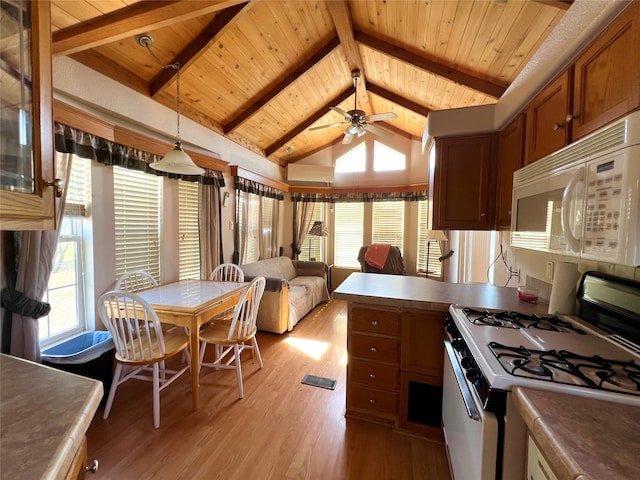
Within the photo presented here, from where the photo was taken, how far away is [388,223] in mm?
5402

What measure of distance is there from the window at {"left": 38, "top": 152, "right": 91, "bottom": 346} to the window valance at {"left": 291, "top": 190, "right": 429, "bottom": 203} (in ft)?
12.4

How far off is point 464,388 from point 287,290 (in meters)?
2.59

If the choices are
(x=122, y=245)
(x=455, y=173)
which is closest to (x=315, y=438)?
(x=455, y=173)

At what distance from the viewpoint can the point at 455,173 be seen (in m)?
2.13

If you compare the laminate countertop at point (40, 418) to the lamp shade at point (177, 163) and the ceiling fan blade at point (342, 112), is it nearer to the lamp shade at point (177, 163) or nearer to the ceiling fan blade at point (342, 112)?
the lamp shade at point (177, 163)

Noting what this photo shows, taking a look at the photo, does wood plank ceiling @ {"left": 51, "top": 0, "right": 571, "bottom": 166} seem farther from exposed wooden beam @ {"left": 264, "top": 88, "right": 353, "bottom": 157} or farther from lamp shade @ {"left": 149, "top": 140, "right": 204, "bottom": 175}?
lamp shade @ {"left": 149, "top": 140, "right": 204, "bottom": 175}

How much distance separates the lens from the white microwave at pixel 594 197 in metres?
0.73

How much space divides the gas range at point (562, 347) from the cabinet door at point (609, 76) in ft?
2.16

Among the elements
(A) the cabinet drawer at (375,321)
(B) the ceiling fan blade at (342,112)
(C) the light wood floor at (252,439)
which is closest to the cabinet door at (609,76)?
(A) the cabinet drawer at (375,321)

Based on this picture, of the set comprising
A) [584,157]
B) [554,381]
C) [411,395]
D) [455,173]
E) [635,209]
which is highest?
[455,173]

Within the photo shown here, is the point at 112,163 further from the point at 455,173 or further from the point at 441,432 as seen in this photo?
the point at 441,432

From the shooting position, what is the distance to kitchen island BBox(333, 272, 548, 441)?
1.70 metres

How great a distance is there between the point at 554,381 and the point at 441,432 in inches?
49.0

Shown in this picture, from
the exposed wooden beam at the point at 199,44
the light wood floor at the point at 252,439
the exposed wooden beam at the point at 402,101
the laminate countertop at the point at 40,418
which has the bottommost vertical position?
the light wood floor at the point at 252,439
